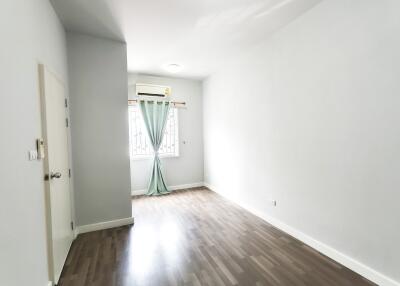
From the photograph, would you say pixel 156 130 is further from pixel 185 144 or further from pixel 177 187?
pixel 177 187

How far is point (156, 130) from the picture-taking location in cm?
459

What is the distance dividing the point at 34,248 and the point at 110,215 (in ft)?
5.19

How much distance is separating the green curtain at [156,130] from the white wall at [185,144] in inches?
7.0

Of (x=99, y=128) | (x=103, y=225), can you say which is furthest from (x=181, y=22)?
(x=103, y=225)

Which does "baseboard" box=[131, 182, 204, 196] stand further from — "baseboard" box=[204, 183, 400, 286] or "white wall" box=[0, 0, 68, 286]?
"white wall" box=[0, 0, 68, 286]

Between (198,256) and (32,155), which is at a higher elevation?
(32,155)

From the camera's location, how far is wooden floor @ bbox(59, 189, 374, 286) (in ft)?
6.17

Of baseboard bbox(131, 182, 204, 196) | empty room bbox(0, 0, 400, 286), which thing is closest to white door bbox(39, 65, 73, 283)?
empty room bbox(0, 0, 400, 286)

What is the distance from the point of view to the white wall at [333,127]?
1.71 m

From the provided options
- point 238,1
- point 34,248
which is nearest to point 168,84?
point 238,1

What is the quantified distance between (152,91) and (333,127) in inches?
139

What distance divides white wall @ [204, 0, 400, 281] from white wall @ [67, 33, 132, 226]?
2059 mm

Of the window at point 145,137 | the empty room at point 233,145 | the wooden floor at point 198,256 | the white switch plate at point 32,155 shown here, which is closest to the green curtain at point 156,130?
the window at point 145,137

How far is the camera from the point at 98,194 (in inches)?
115
